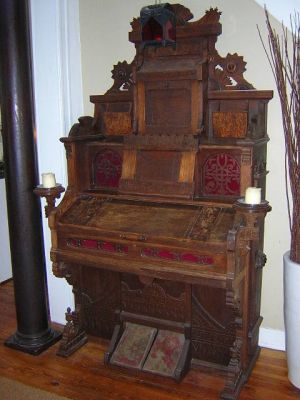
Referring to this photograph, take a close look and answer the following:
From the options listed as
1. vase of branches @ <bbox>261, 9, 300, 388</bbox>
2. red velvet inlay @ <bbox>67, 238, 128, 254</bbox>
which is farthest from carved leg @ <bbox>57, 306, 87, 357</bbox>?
vase of branches @ <bbox>261, 9, 300, 388</bbox>

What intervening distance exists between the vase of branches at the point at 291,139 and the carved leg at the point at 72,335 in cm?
138

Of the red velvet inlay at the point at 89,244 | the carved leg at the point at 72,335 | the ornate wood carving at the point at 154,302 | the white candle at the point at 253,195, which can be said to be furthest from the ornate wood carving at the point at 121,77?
the carved leg at the point at 72,335

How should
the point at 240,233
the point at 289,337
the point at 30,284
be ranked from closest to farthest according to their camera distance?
the point at 240,233
the point at 289,337
the point at 30,284

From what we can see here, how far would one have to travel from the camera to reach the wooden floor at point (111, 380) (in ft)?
8.23

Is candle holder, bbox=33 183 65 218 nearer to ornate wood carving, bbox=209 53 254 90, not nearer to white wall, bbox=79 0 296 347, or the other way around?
white wall, bbox=79 0 296 347

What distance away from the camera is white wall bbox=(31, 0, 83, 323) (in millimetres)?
2891

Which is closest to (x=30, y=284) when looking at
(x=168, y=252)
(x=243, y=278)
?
(x=168, y=252)

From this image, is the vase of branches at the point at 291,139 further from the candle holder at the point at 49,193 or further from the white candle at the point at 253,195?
the candle holder at the point at 49,193

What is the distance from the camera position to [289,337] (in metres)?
2.50

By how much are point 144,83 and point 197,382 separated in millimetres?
1810

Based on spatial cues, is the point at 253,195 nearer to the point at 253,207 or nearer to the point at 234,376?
the point at 253,207

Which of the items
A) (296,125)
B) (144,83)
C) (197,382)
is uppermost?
(144,83)

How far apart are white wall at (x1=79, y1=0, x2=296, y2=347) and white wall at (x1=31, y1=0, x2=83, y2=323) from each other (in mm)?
86

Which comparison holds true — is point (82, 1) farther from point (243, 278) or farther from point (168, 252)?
point (243, 278)
